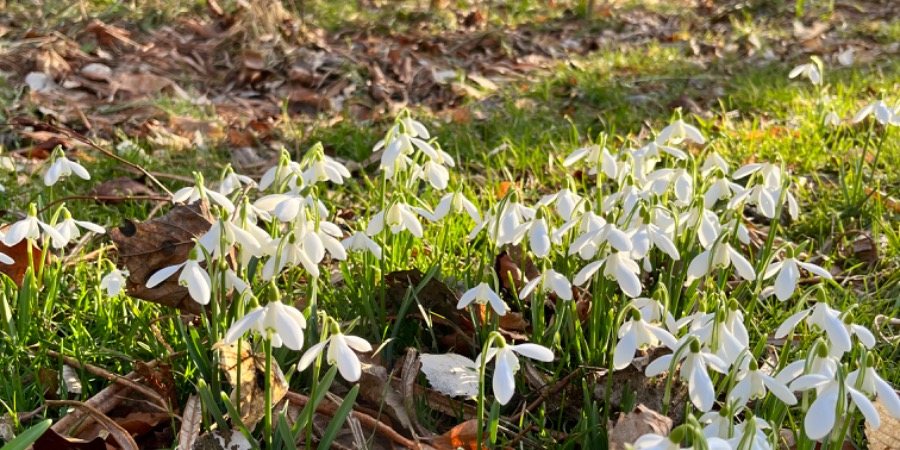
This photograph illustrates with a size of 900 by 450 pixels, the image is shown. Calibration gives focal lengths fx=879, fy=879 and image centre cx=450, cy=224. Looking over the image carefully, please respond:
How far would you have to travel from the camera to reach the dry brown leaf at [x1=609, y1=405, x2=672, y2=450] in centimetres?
132

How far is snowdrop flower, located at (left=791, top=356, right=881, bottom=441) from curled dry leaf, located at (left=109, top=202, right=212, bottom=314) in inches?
46.8

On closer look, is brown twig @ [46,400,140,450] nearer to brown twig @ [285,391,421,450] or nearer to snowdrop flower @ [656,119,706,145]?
brown twig @ [285,391,421,450]

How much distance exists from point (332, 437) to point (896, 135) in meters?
2.73

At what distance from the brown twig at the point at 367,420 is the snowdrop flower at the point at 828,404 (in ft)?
2.00

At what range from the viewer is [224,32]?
19.7 ft

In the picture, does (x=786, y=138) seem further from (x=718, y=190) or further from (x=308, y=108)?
(x=308, y=108)

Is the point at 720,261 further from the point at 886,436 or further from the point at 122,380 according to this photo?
the point at 122,380

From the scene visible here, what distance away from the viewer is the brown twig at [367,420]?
145 cm

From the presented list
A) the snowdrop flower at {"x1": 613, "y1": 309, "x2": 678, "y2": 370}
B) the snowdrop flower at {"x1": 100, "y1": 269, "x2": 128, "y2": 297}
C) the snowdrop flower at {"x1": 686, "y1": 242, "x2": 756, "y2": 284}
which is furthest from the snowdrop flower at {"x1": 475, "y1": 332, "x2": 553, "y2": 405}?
the snowdrop flower at {"x1": 100, "y1": 269, "x2": 128, "y2": 297}

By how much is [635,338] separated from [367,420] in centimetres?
48

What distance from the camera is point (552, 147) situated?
341 centimetres

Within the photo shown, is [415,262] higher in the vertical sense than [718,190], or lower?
lower

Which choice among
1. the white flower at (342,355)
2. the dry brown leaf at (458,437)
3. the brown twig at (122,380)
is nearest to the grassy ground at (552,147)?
the brown twig at (122,380)

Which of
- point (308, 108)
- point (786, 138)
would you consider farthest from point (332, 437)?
point (308, 108)
